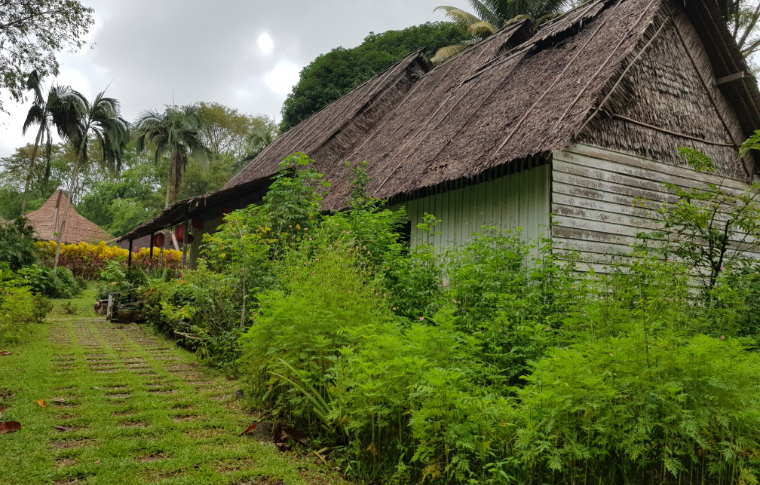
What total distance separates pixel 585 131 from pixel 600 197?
0.96m

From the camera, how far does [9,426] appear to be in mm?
3471

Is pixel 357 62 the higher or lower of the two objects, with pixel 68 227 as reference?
higher

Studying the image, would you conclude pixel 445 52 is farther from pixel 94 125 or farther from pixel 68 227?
pixel 68 227

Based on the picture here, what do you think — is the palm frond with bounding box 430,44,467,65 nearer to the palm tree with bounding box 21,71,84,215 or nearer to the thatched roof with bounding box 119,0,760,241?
the thatched roof with bounding box 119,0,760,241

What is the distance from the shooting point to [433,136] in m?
8.93

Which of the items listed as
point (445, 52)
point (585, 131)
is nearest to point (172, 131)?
point (445, 52)

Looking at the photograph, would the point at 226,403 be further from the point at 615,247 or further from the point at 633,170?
the point at 633,170

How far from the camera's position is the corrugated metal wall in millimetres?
6531

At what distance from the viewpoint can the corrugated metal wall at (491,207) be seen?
6.53 m

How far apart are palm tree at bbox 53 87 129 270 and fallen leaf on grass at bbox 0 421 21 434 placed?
58.6 ft

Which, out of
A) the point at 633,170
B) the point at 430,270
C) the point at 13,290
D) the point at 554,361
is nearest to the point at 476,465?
the point at 554,361

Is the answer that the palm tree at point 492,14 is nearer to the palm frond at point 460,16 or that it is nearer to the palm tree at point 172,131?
the palm frond at point 460,16

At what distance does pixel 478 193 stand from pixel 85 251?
66.2 ft

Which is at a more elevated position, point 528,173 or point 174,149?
point 174,149
